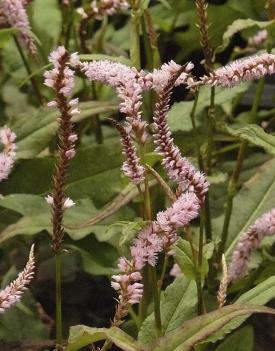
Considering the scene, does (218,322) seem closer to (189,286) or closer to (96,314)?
(189,286)

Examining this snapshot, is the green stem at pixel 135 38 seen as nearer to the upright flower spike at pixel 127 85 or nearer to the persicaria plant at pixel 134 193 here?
the persicaria plant at pixel 134 193

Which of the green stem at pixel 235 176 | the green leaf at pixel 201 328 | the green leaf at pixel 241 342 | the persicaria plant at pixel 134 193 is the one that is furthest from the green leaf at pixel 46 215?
the green leaf at pixel 201 328

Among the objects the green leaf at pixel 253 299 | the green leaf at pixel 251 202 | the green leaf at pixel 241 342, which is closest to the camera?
the green leaf at pixel 253 299

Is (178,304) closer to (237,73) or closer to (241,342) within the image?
(241,342)

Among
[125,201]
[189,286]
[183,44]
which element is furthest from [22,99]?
[189,286]

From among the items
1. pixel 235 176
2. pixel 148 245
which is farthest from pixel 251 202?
pixel 148 245

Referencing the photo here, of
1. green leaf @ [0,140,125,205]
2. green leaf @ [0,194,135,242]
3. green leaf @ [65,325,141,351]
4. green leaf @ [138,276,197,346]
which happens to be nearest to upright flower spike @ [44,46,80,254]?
green leaf @ [65,325,141,351]
